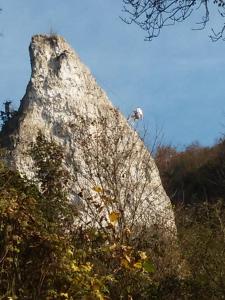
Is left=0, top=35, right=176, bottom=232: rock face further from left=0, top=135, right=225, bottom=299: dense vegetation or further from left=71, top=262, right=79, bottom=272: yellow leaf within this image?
left=71, top=262, right=79, bottom=272: yellow leaf

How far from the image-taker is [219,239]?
12.3 metres

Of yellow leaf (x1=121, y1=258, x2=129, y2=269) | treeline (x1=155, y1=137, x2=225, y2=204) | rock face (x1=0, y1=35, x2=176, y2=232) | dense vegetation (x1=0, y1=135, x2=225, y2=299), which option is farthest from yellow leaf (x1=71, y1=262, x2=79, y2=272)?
treeline (x1=155, y1=137, x2=225, y2=204)

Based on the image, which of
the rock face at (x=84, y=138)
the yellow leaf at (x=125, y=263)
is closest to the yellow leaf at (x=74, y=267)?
the yellow leaf at (x=125, y=263)

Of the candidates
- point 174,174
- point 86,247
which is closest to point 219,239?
point 86,247

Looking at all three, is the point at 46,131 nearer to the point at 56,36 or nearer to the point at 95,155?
the point at 56,36

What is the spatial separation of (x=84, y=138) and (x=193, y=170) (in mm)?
24161

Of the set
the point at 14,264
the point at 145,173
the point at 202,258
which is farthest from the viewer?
the point at 145,173

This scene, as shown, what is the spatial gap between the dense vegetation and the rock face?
0.65 metres

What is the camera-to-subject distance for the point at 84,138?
15898mm

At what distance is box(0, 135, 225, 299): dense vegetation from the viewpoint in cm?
716

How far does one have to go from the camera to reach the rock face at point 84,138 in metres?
15.6

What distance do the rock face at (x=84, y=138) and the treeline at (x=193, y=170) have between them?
405 inches

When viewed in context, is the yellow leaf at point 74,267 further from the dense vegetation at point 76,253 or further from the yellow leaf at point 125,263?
the yellow leaf at point 125,263

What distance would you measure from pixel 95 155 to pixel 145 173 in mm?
1520
